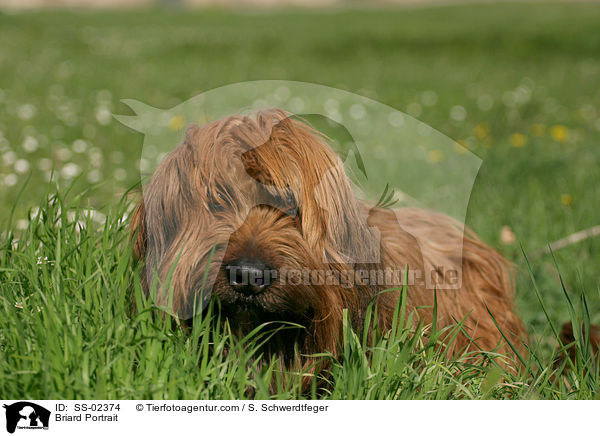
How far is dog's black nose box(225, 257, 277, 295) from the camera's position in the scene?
224 cm

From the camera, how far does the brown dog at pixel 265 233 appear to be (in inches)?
91.1

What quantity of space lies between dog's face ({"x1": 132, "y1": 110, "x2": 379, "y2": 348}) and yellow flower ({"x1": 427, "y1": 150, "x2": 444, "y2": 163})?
2.91 metres

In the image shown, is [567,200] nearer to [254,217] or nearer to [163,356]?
[254,217]

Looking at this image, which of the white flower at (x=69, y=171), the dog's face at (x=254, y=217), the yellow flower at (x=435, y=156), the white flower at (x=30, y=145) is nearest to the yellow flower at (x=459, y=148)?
the yellow flower at (x=435, y=156)

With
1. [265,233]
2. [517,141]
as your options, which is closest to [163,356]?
[265,233]

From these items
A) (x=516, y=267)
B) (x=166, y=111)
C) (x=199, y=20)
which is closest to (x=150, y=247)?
(x=166, y=111)

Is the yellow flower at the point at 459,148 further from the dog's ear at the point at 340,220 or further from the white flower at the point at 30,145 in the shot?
the white flower at the point at 30,145

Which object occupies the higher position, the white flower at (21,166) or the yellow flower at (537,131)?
the yellow flower at (537,131)

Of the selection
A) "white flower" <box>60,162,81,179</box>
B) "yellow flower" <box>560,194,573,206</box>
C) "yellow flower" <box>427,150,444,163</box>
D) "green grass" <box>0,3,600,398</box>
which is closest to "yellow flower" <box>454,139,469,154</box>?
"yellow flower" <box>427,150,444,163</box>

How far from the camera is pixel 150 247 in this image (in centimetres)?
260

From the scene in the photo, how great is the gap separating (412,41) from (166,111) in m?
16.7

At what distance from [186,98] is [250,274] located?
24.5ft
